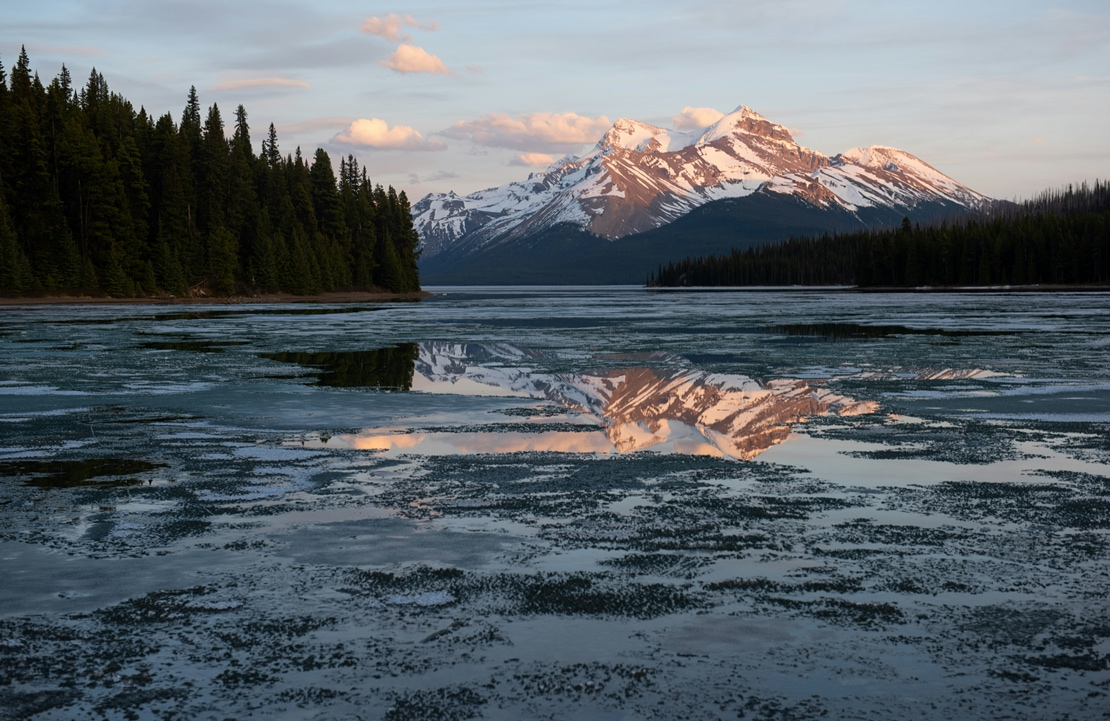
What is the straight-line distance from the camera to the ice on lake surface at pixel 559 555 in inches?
246

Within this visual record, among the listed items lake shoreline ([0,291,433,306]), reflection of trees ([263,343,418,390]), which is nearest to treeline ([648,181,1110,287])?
lake shoreline ([0,291,433,306])

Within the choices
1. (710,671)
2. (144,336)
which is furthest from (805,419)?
(144,336)

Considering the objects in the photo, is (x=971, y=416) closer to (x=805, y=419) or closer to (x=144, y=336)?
(x=805, y=419)

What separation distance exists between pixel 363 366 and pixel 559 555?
21633 mm

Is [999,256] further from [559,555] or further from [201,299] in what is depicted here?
[559,555]

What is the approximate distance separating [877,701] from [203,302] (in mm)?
106214

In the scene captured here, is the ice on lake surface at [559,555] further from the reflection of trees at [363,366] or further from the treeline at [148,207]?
the treeline at [148,207]

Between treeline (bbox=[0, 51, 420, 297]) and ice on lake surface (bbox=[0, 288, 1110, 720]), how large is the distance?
85.3 meters

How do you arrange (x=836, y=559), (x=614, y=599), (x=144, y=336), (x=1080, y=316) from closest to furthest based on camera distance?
(x=614, y=599) < (x=836, y=559) < (x=144, y=336) < (x=1080, y=316)

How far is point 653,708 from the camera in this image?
5.91 metres

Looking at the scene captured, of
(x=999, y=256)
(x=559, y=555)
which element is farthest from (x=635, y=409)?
(x=999, y=256)

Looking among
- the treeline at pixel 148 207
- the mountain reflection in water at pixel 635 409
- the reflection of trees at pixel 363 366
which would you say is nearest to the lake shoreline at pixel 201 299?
the treeline at pixel 148 207

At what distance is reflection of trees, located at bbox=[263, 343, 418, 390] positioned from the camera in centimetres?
2521

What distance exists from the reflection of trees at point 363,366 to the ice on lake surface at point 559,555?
11.0ft
